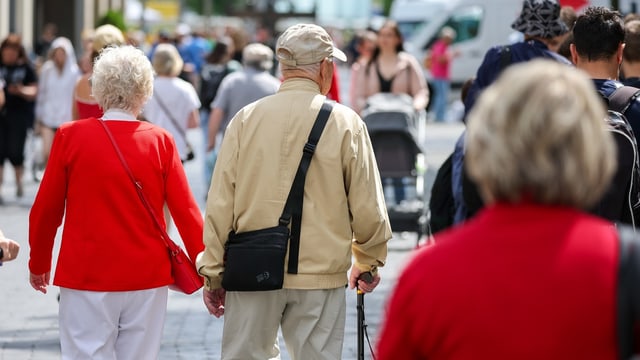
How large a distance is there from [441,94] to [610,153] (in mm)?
30647

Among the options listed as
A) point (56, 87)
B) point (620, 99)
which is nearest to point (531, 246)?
point (620, 99)

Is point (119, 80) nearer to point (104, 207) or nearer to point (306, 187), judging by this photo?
point (104, 207)

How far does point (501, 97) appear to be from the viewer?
268 cm

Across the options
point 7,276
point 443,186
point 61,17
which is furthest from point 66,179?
point 61,17

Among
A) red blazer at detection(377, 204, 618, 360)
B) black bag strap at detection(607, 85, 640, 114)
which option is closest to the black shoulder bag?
black bag strap at detection(607, 85, 640, 114)

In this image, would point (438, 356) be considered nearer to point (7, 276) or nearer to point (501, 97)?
point (501, 97)

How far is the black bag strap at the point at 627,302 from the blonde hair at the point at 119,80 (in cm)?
339

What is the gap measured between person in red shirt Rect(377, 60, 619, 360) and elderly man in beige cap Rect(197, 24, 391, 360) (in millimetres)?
2456

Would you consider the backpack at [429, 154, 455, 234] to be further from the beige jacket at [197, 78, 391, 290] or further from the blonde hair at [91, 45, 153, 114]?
the blonde hair at [91, 45, 153, 114]

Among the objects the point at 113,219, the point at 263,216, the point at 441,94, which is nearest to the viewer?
the point at 263,216

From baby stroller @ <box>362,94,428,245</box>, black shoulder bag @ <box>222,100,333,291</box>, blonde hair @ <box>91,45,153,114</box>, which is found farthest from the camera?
baby stroller @ <box>362,94,428,245</box>

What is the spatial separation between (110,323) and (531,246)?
3.16m

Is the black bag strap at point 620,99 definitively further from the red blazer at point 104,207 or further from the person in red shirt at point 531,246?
Result: the person in red shirt at point 531,246

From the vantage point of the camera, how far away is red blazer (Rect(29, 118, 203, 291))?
5508 mm
